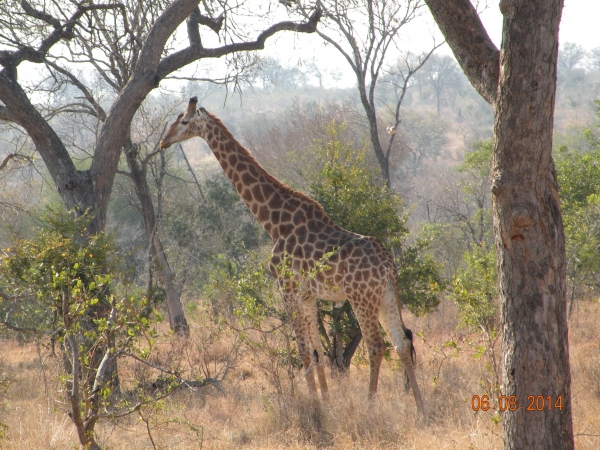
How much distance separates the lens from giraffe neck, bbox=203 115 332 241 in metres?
6.87

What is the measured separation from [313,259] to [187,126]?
2.18 m

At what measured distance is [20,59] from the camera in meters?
7.27

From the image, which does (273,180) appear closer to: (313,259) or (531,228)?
(313,259)

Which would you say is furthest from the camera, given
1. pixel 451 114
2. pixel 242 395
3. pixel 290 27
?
pixel 451 114

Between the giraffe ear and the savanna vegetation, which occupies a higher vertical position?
the giraffe ear

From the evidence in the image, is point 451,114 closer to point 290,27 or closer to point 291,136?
point 291,136

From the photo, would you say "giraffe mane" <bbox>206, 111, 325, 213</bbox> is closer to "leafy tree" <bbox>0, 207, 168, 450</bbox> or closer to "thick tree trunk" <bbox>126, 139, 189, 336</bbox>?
"leafy tree" <bbox>0, 207, 168, 450</bbox>

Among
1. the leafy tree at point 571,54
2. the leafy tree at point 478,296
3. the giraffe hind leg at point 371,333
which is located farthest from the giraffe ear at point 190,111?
the leafy tree at point 571,54

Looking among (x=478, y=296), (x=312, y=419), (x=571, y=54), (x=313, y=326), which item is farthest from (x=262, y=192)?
(x=571, y=54)

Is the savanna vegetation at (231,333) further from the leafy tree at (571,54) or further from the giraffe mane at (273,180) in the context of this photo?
the leafy tree at (571,54)

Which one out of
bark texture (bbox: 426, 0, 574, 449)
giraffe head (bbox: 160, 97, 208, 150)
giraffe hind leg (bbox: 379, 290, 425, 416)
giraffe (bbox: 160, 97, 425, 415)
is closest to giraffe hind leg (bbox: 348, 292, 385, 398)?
giraffe (bbox: 160, 97, 425, 415)

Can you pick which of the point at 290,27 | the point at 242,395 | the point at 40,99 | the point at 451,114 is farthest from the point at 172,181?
the point at 451,114

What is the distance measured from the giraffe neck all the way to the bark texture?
3639mm

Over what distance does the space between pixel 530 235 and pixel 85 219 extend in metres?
4.61
